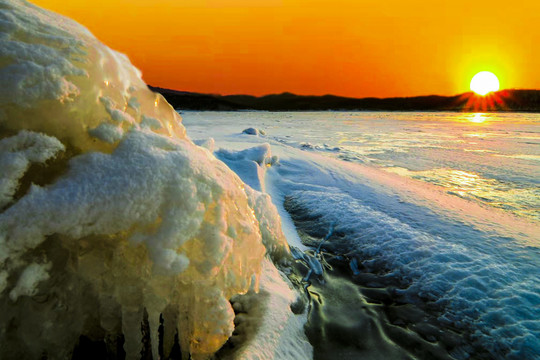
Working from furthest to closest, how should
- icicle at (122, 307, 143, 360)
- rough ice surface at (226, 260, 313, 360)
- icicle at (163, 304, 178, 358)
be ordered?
rough ice surface at (226, 260, 313, 360)
icicle at (163, 304, 178, 358)
icicle at (122, 307, 143, 360)

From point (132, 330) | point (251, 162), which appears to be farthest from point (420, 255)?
point (251, 162)

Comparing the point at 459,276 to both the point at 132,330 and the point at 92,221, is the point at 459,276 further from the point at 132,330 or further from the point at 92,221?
the point at 92,221

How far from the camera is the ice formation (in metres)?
1.17

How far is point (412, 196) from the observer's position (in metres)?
4.12

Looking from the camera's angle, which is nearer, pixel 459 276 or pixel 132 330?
pixel 132 330

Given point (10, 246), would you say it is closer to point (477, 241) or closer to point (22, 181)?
point (22, 181)

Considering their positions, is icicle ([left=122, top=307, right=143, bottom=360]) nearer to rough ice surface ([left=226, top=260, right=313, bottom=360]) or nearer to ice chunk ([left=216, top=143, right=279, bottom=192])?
rough ice surface ([left=226, top=260, right=313, bottom=360])

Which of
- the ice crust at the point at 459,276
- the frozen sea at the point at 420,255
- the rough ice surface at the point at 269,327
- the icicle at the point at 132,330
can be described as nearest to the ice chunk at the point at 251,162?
the frozen sea at the point at 420,255

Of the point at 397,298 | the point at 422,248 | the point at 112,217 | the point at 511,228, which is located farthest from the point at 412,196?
the point at 112,217

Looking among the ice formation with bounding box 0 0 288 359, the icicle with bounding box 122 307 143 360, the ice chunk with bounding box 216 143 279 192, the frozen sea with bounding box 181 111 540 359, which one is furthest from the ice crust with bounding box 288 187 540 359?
the icicle with bounding box 122 307 143 360

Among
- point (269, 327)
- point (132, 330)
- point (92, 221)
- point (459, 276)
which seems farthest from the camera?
point (459, 276)

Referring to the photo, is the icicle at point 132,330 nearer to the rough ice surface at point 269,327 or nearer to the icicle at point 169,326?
the icicle at point 169,326

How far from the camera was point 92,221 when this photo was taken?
3.82 ft

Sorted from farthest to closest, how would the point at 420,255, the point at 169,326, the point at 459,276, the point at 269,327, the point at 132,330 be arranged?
1. the point at 420,255
2. the point at 459,276
3. the point at 269,327
4. the point at 169,326
5. the point at 132,330
